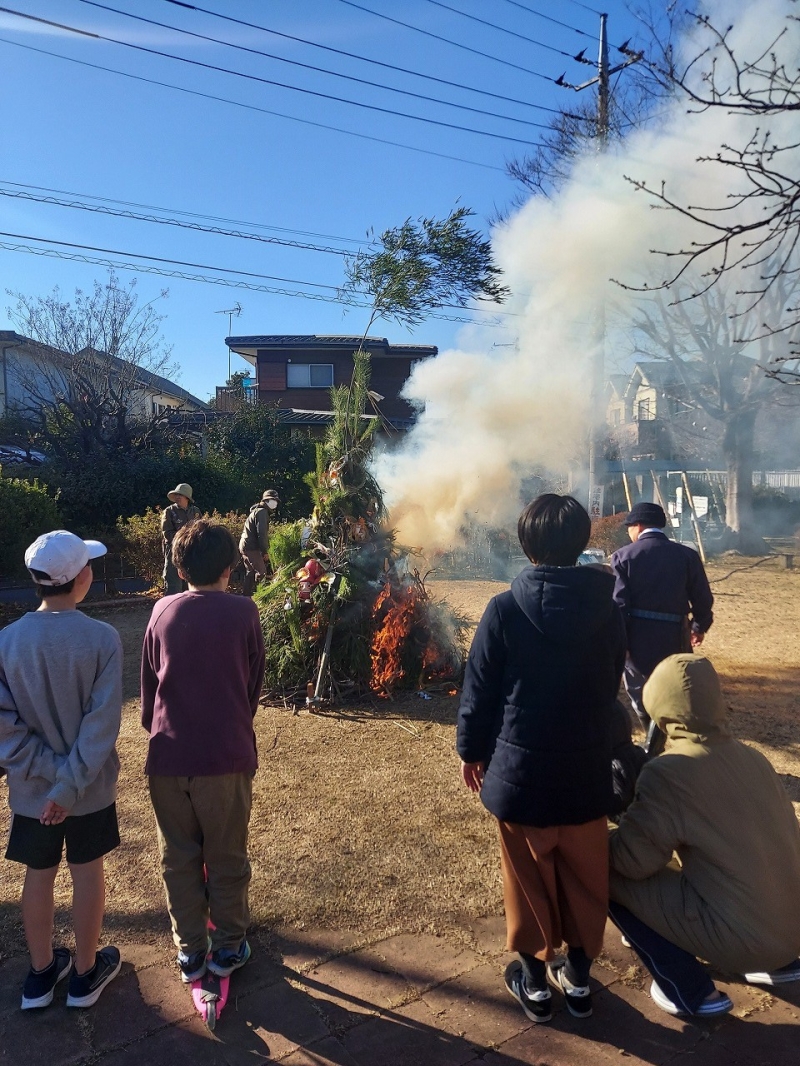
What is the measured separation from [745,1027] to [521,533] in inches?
70.1

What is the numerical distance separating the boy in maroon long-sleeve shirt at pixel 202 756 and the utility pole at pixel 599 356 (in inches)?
464

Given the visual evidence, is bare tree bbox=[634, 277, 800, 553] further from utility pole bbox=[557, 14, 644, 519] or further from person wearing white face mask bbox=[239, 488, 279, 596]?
person wearing white face mask bbox=[239, 488, 279, 596]

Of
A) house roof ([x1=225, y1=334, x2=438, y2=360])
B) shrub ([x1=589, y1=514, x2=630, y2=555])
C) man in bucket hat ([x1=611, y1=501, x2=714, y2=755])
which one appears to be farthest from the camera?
house roof ([x1=225, y1=334, x2=438, y2=360])

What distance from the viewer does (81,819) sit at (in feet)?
7.97

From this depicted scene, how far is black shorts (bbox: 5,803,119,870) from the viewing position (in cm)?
236

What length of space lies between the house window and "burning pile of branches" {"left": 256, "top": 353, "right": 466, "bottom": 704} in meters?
18.8

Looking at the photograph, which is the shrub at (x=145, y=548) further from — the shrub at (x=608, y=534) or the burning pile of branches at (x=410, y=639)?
the shrub at (x=608, y=534)

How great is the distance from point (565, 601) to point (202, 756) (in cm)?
134

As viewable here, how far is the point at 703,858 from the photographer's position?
7.54 feet

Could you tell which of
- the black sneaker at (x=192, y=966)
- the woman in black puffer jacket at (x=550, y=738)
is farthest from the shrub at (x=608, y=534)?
the black sneaker at (x=192, y=966)

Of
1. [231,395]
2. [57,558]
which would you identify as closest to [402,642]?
[57,558]

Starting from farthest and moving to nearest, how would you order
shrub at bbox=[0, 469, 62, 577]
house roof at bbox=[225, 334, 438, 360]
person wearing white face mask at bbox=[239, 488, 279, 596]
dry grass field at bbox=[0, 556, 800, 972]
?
house roof at bbox=[225, 334, 438, 360]
shrub at bbox=[0, 469, 62, 577]
person wearing white face mask at bbox=[239, 488, 279, 596]
dry grass field at bbox=[0, 556, 800, 972]

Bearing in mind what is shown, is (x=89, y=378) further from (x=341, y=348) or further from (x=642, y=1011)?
(x=642, y=1011)

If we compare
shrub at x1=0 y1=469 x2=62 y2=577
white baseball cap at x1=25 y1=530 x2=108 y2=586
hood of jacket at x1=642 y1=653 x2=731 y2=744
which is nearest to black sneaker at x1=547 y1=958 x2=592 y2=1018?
hood of jacket at x1=642 y1=653 x2=731 y2=744
